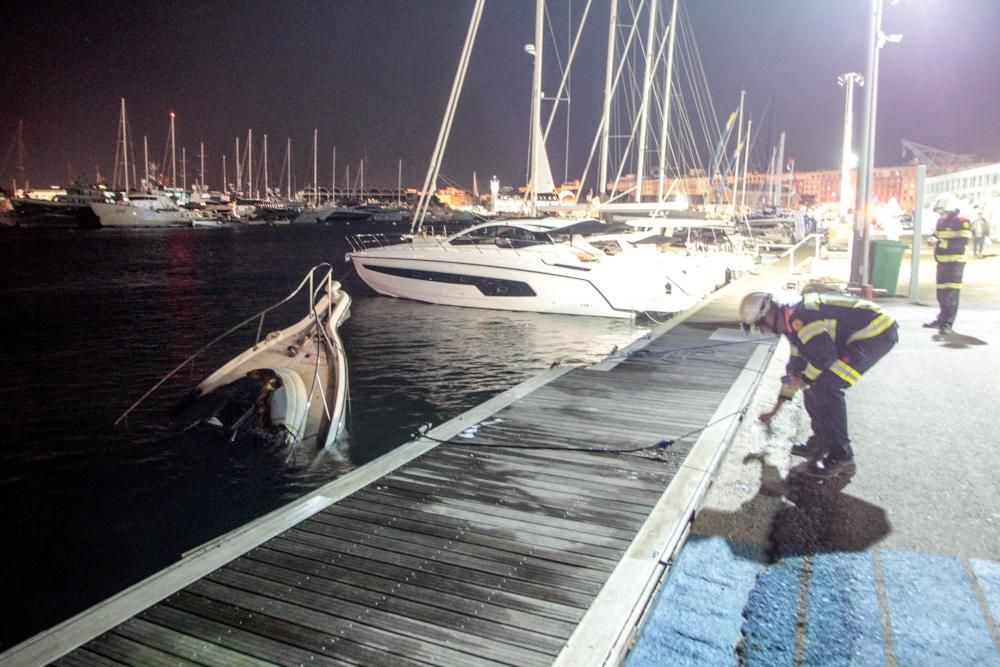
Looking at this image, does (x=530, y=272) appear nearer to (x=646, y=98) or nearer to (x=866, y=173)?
(x=866, y=173)

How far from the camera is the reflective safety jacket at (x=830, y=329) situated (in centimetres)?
548

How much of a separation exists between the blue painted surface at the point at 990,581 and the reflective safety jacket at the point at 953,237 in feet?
26.5

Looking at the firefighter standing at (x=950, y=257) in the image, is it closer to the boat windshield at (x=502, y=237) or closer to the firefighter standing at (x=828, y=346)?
the firefighter standing at (x=828, y=346)

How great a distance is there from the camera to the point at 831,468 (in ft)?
18.4

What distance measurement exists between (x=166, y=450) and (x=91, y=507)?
5.77ft

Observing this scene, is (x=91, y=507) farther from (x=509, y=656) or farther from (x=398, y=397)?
(x=509, y=656)

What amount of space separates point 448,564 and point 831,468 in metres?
3.07

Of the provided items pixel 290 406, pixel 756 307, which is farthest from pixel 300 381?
pixel 756 307

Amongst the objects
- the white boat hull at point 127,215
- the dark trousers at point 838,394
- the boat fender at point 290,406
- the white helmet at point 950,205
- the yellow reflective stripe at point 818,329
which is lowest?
the boat fender at point 290,406

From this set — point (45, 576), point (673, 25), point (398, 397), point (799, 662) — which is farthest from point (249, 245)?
point (799, 662)

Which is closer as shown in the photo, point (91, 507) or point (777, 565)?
point (777, 565)

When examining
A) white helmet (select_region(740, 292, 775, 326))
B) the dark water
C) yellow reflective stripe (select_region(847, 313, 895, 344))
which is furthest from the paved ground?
the dark water

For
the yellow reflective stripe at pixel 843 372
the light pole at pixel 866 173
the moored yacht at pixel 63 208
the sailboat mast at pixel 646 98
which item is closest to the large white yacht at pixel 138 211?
the moored yacht at pixel 63 208

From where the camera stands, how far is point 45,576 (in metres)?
6.54
